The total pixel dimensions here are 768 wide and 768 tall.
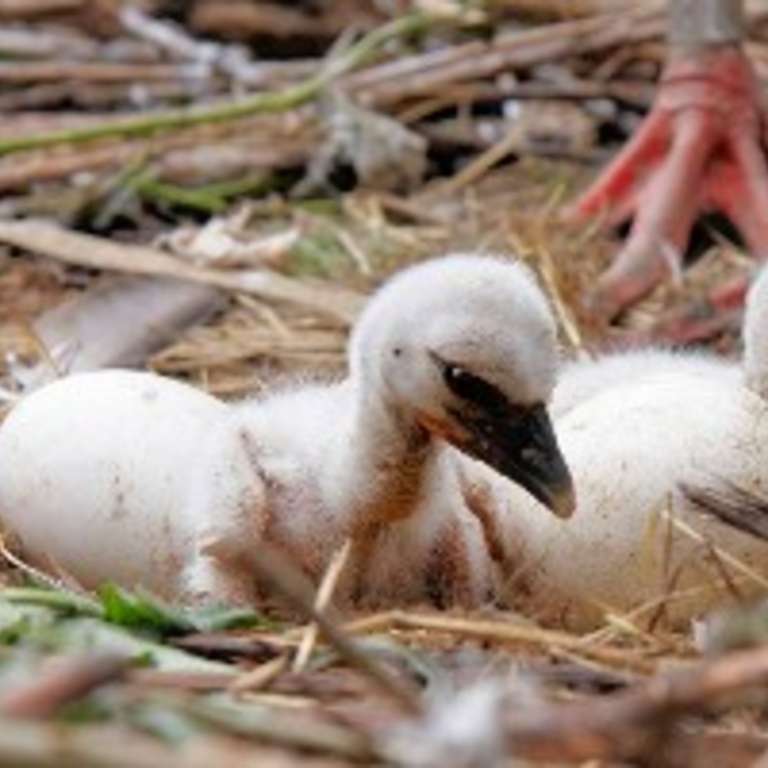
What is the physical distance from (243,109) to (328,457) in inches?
90.2

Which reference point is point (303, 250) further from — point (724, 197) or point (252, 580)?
point (252, 580)

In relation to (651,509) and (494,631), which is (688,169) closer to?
(651,509)

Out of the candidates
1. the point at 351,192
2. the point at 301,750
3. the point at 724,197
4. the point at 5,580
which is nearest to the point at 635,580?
the point at 5,580

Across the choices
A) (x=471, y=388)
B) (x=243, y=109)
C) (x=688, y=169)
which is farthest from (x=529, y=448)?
(x=243, y=109)

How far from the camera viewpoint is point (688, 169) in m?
5.12

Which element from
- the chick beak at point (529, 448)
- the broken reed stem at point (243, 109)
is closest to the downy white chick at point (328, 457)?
the chick beak at point (529, 448)

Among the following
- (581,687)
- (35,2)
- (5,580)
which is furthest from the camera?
(35,2)

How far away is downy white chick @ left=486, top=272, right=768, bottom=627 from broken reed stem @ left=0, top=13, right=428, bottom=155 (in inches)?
75.8

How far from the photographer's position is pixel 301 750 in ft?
6.80

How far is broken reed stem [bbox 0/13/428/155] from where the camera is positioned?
16.9 feet

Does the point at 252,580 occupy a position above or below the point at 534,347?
below

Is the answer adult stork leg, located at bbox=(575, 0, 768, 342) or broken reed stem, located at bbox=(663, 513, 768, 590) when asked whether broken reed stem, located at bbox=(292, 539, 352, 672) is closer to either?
broken reed stem, located at bbox=(663, 513, 768, 590)

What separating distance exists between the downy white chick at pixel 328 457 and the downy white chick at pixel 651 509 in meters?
0.09

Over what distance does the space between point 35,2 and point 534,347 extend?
3.97 meters
